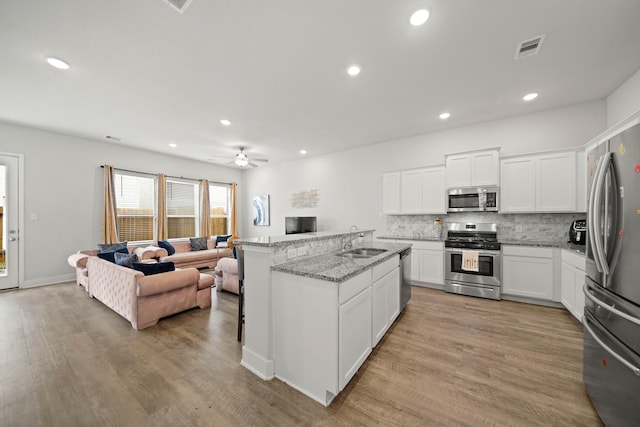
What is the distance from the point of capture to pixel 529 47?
7.75 ft

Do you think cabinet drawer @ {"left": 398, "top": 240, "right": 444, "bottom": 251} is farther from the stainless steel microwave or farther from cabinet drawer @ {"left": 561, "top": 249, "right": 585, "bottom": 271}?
cabinet drawer @ {"left": 561, "top": 249, "right": 585, "bottom": 271}

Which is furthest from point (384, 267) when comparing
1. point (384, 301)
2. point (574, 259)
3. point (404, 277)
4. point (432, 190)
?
point (432, 190)

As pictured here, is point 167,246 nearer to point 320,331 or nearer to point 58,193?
point 58,193

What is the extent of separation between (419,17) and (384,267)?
231 centimetres

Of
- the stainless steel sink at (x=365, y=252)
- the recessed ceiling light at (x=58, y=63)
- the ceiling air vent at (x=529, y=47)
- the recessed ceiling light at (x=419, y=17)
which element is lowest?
the stainless steel sink at (x=365, y=252)

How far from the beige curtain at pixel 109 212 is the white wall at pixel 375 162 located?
368 cm

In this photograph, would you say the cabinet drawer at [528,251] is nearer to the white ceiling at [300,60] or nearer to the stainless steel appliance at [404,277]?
the stainless steel appliance at [404,277]

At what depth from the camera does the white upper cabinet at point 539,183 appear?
342cm

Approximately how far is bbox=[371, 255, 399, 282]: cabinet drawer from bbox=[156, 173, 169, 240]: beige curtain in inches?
235

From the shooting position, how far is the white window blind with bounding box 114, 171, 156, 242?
18.4 ft

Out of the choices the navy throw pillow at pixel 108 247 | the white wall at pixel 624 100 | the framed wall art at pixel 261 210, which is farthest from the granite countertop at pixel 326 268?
the framed wall art at pixel 261 210

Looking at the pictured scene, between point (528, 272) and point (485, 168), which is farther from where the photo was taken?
point (485, 168)

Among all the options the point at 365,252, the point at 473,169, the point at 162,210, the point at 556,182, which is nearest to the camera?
the point at 365,252

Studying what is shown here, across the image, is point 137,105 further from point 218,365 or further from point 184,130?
point 218,365
